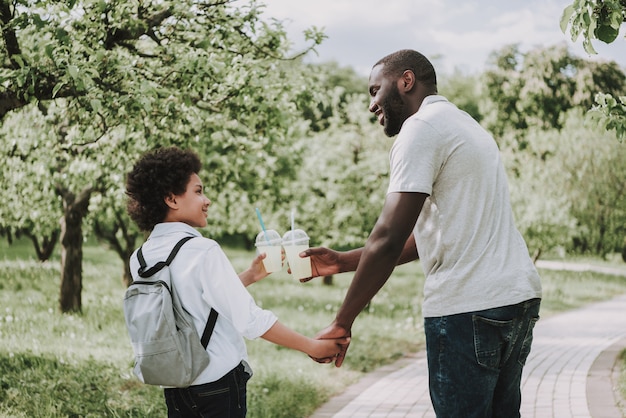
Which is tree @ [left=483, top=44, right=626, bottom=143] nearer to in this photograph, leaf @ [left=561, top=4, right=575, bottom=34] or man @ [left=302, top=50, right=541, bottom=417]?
leaf @ [left=561, top=4, right=575, bottom=34]

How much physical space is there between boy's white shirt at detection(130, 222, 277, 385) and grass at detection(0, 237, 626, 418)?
3098 millimetres

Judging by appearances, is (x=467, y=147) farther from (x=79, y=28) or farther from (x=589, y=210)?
(x=589, y=210)

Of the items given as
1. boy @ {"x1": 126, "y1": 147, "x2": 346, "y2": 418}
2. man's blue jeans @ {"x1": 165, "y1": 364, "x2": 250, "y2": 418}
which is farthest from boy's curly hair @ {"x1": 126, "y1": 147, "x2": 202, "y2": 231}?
man's blue jeans @ {"x1": 165, "y1": 364, "x2": 250, "y2": 418}

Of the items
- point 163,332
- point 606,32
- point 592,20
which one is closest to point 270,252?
point 163,332

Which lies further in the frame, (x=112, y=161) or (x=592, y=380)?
(x=112, y=161)

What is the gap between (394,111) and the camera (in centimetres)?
287

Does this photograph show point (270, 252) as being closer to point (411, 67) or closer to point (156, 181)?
point (156, 181)

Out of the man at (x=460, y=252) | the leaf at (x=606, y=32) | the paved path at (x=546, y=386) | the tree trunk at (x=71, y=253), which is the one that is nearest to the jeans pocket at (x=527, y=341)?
the man at (x=460, y=252)

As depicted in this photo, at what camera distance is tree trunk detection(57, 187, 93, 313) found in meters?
11.1

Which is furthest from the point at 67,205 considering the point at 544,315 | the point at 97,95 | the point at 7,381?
the point at 544,315

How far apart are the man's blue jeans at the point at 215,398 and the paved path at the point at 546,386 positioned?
3.51 meters

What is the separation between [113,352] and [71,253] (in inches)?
144

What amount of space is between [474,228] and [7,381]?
5.15m

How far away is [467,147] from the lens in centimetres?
256
